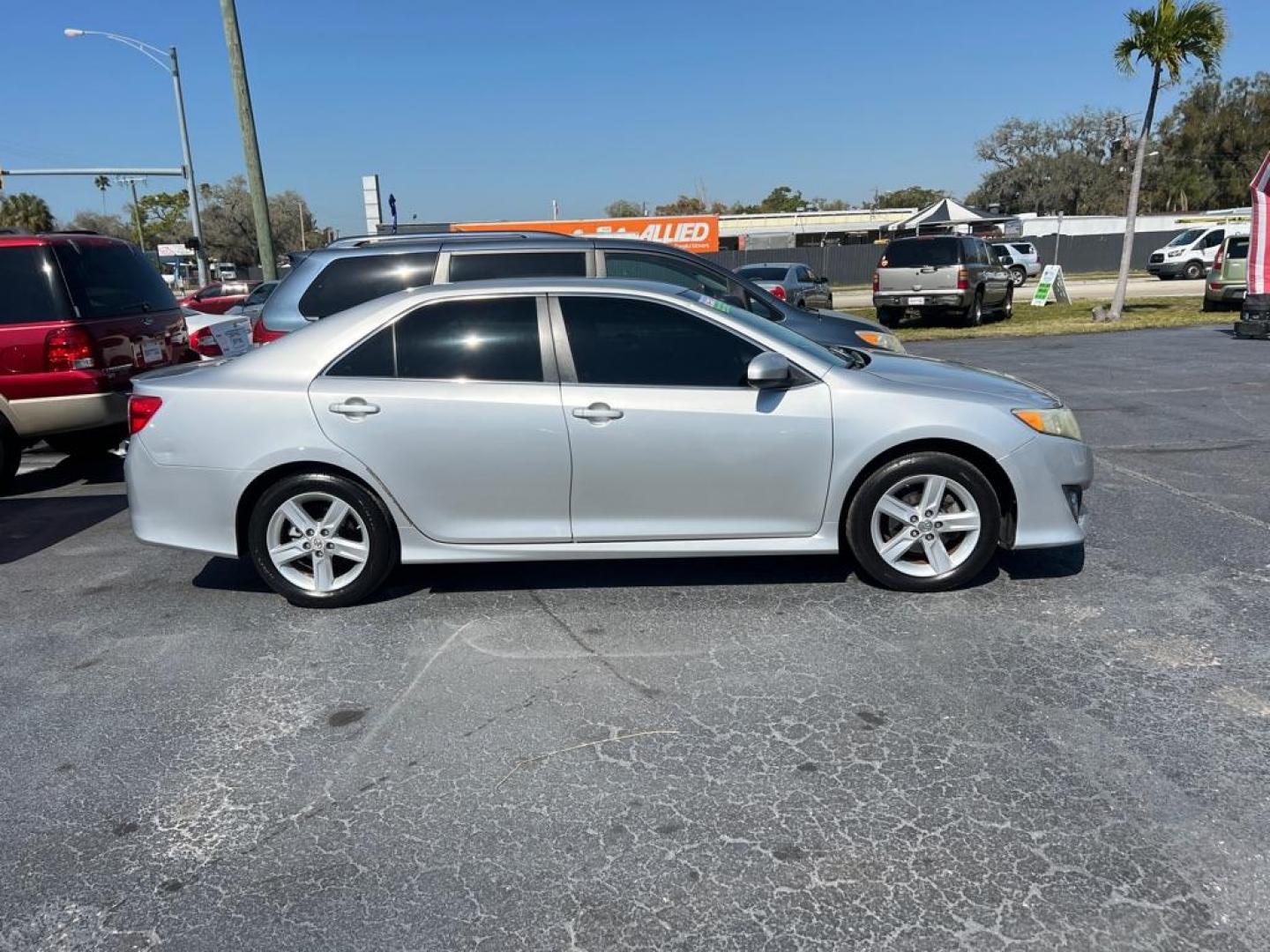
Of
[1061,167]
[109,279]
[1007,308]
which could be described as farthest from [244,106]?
[1061,167]

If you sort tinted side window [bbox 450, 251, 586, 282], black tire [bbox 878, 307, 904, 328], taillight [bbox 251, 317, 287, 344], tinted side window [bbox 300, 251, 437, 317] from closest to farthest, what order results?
Answer: taillight [bbox 251, 317, 287, 344]
tinted side window [bbox 300, 251, 437, 317]
tinted side window [bbox 450, 251, 586, 282]
black tire [bbox 878, 307, 904, 328]

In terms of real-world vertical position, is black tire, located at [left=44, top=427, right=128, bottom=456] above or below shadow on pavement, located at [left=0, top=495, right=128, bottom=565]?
above

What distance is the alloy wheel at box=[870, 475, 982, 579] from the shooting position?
4484 mm

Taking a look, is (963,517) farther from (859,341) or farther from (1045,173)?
(1045,173)

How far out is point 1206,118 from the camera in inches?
2783

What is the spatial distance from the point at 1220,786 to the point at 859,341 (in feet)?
17.9

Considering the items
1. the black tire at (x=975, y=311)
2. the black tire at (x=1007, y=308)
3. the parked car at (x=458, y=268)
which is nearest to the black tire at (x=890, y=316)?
the black tire at (x=975, y=311)

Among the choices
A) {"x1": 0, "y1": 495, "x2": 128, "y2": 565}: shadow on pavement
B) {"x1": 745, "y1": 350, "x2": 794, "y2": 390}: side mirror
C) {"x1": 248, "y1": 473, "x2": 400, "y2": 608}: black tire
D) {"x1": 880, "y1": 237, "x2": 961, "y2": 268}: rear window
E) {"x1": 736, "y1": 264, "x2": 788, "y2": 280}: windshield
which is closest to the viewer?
{"x1": 745, "y1": 350, "x2": 794, "y2": 390}: side mirror

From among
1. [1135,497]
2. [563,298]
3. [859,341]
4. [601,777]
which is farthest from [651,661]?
[859,341]

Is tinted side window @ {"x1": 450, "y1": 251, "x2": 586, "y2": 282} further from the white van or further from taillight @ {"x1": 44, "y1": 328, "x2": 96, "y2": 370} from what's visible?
the white van

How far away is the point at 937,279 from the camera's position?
1856 centimetres

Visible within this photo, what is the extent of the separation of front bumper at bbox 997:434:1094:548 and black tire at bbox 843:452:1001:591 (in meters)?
0.12

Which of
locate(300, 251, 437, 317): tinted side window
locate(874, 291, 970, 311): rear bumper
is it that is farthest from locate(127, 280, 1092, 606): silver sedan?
locate(874, 291, 970, 311): rear bumper

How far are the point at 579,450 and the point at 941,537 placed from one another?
1.83 meters
